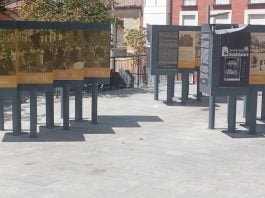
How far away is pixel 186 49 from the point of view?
16.0 metres

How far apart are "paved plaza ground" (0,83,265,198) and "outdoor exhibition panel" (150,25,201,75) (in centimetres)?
226

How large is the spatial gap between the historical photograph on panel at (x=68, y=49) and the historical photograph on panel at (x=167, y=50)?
4.32 m

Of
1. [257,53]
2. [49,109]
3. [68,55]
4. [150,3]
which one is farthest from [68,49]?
[150,3]

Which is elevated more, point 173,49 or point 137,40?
point 137,40

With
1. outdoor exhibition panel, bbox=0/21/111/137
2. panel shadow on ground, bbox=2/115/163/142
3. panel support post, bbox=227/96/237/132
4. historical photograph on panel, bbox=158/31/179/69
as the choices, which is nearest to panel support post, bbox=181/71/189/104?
historical photograph on panel, bbox=158/31/179/69

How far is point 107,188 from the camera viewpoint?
726 cm

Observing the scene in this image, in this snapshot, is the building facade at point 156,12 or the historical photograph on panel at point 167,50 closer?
the historical photograph on panel at point 167,50

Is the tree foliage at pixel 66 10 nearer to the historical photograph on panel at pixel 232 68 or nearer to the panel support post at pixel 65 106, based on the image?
the panel support post at pixel 65 106

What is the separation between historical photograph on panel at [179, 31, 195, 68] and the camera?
15992 mm

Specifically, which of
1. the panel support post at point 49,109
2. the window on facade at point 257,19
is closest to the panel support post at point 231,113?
the panel support post at point 49,109

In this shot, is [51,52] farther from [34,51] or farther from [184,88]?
[184,88]

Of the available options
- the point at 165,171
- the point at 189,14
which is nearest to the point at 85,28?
the point at 165,171

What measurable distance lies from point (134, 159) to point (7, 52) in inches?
124

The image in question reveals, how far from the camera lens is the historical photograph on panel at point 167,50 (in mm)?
15469
